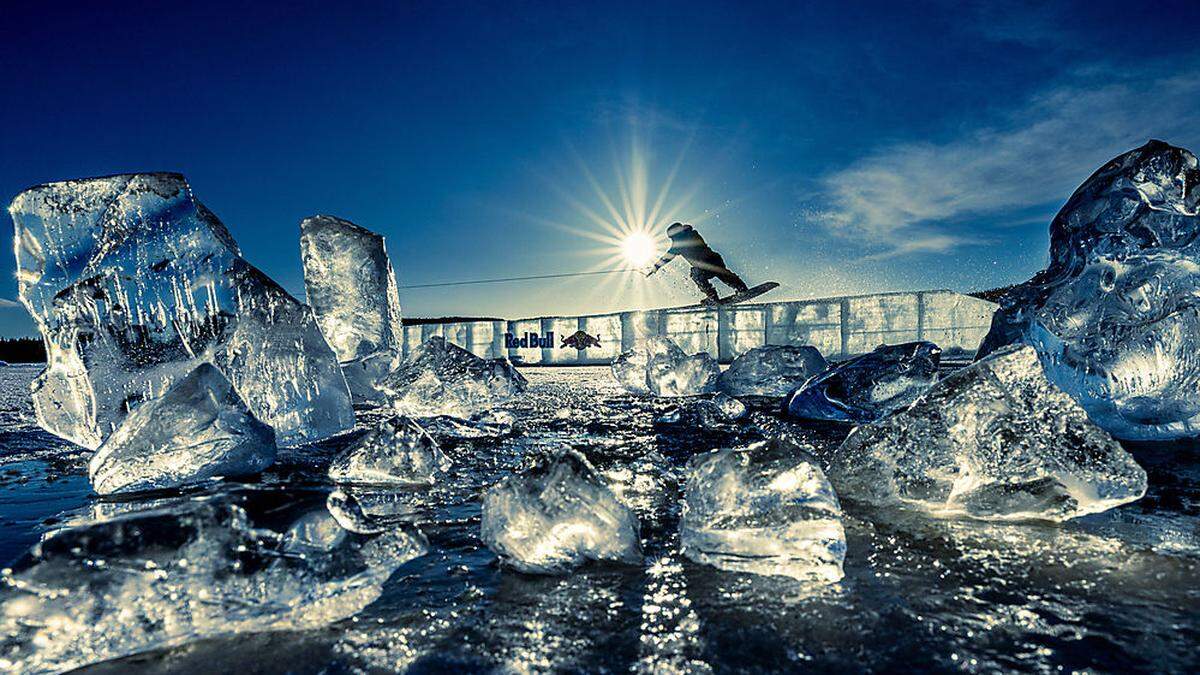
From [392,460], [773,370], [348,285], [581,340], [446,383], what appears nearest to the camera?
[392,460]

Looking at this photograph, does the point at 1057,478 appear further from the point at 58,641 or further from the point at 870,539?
the point at 58,641

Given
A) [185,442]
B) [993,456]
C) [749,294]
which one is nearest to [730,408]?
[993,456]

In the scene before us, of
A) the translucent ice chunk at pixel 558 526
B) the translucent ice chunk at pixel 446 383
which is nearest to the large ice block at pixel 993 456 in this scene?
the translucent ice chunk at pixel 558 526

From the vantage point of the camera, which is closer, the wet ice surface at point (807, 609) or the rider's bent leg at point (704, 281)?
the wet ice surface at point (807, 609)

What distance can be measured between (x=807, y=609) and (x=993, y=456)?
0.71 m

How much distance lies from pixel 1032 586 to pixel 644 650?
21.0 inches

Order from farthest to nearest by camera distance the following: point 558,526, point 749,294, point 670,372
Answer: point 749,294
point 670,372
point 558,526

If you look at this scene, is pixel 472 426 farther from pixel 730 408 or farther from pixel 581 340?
pixel 581 340

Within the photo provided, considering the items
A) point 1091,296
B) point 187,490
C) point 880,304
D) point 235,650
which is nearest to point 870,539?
point 235,650

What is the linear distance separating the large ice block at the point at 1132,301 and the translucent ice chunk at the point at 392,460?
200cm

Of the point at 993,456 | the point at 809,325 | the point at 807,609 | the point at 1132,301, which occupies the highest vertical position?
the point at 809,325

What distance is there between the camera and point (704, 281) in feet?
62.5

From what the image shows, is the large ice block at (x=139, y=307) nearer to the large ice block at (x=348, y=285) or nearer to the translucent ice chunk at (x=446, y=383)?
the translucent ice chunk at (x=446, y=383)

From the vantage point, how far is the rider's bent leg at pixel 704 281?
61.7 feet
